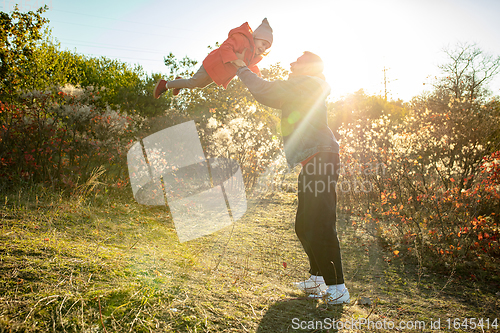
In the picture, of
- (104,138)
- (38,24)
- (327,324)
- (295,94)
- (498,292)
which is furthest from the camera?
(38,24)

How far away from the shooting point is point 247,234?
467 centimetres

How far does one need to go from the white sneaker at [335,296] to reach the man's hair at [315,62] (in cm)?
170

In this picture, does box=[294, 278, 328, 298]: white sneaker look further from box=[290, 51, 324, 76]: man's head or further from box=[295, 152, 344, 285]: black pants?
box=[290, 51, 324, 76]: man's head

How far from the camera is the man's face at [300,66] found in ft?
7.74

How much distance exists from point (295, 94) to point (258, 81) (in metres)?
0.30

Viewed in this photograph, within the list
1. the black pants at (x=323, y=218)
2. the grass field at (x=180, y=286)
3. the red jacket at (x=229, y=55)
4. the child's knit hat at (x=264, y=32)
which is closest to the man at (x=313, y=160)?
the black pants at (x=323, y=218)

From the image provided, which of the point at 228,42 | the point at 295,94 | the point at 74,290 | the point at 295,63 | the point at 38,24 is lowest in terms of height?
the point at 74,290

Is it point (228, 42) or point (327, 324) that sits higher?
point (228, 42)

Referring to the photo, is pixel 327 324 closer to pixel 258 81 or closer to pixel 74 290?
pixel 74 290

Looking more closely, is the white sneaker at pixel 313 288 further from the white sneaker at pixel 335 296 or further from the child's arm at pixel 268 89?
the child's arm at pixel 268 89

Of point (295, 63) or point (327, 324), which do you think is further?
point (295, 63)

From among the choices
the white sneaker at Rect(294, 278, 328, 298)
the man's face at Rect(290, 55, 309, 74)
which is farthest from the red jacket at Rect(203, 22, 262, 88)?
the white sneaker at Rect(294, 278, 328, 298)

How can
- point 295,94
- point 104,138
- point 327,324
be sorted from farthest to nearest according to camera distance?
point 104,138 → point 295,94 → point 327,324

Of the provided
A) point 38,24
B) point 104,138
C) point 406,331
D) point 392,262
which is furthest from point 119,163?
point 406,331
